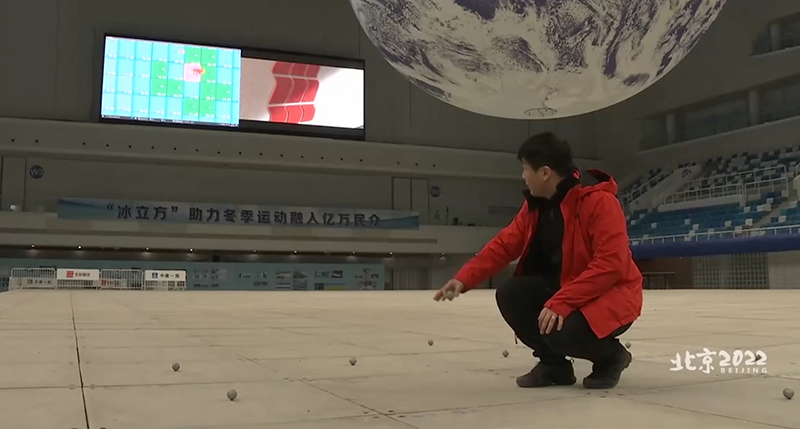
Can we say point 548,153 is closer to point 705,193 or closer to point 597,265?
point 597,265

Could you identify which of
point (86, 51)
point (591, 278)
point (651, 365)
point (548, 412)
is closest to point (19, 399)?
point (548, 412)

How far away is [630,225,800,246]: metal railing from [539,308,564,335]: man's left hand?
23.7 metres

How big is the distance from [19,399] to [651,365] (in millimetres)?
2973

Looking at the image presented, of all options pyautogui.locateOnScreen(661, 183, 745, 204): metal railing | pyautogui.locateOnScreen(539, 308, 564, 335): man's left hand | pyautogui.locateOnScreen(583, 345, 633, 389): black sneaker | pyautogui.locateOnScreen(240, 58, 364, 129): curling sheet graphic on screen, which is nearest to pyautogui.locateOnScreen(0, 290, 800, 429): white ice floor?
pyautogui.locateOnScreen(583, 345, 633, 389): black sneaker

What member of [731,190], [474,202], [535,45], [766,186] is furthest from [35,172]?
[535,45]

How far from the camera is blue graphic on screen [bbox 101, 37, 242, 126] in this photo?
28.2 meters

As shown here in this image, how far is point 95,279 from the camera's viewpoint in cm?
2522

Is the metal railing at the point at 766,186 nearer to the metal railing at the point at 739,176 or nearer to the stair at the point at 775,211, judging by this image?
the metal railing at the point at 739,176

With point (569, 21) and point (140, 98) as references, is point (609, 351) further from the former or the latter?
point (140, 98)

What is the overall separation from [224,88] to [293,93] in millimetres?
2813

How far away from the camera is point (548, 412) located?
2.48 metres

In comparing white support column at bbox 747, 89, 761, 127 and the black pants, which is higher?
white support column at bbox 747, 89, 761, 127

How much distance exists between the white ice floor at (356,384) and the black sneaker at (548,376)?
54 millimetres

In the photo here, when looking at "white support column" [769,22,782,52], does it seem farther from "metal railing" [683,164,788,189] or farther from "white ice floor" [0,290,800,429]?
"white ice floor" [0,290,800,429]
